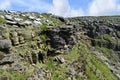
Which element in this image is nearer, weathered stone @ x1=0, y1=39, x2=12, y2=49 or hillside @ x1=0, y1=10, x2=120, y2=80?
weathered stone @ x1=0, y1=39, x2=12, y2=49

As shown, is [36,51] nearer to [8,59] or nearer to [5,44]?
[8,59]

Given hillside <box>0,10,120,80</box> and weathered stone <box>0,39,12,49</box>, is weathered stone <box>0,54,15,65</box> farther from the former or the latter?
weathered stone <box>0,39,12,49</box>

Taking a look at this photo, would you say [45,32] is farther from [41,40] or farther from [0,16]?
[0,16]

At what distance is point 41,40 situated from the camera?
7075 cm

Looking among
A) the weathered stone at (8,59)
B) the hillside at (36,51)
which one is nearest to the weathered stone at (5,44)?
the hillside at (36,51)

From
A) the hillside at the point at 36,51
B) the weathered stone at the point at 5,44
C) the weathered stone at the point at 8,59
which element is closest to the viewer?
the weathered stone at the point at 5,44

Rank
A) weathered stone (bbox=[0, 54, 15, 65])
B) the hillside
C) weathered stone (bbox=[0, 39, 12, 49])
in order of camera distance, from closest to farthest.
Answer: weathered stone (bbox=[0, 39, 12, 49]), weathered stone (bbox=[0, 54, 15, 65]), the hillside

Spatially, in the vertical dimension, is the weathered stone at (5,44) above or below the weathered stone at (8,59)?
above

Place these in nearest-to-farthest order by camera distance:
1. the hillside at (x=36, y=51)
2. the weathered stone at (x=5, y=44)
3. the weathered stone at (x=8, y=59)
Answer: the weathered stone at (x=5, y=44)
the weathered stone at (x=8, y=59)
the hillside at (x=36, y=51)

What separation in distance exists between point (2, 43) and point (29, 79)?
8.22 metres

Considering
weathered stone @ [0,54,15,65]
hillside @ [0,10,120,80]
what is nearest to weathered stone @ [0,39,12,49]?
hillside @ [0,10,120,80]

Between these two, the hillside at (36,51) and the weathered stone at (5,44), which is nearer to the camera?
the weathered stone at (5,44)

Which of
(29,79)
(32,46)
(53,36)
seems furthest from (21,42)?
(53,36)

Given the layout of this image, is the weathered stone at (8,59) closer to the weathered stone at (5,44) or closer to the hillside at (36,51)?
the hillside at (36,51)
